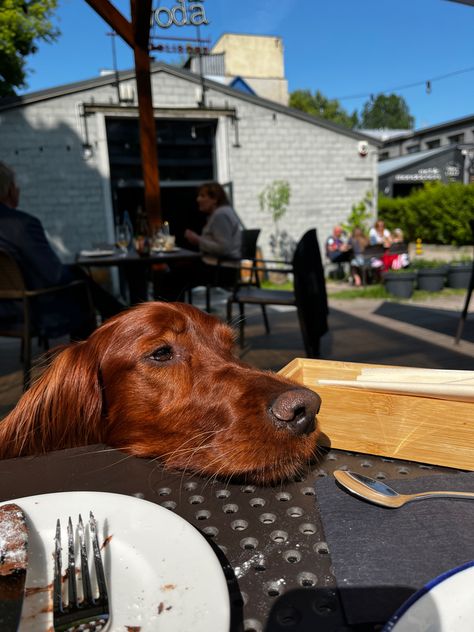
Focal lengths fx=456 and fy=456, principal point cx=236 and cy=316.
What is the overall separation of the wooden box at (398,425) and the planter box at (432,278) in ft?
30.1

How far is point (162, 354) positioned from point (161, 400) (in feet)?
0.42

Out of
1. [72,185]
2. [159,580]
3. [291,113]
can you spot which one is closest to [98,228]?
[72,185]

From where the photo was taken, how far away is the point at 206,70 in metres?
19.6

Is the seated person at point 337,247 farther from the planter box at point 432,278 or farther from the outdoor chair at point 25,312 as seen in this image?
the outdoor chair at point 25,312

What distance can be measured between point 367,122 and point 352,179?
82238 mm

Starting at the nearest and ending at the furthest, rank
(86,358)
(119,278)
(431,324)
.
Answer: (86,358) → (431,324) → (119,278)

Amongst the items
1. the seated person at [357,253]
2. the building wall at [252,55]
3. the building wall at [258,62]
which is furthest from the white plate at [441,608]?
the building wall at [252,55]

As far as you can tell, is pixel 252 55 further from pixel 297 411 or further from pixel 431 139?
pixel 297 411

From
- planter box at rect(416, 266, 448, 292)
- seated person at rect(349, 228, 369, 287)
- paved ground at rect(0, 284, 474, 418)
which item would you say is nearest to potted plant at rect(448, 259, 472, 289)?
planter box at rect(416, 266, 448, 292)

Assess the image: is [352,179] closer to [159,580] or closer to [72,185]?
[72,185]

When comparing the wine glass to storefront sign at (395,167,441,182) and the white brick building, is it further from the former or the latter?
storefront sign at (395,167,441,182)

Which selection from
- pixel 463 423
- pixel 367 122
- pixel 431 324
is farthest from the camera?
pixel 367 122

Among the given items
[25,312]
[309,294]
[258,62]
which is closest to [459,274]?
[309,294]

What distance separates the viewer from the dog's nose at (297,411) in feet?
3.03
